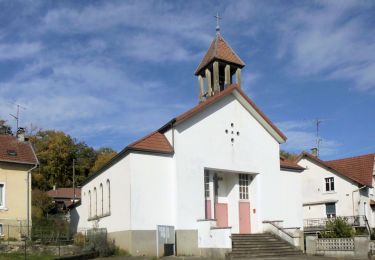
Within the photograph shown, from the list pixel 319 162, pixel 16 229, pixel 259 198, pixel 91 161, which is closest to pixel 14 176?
pixel 16 229

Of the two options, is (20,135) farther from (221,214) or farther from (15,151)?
(221,214)

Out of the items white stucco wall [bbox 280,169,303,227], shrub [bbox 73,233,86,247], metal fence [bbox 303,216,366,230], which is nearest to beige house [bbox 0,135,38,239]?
shrub [bbox 73,233,86,247]

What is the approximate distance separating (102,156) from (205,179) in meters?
45.9

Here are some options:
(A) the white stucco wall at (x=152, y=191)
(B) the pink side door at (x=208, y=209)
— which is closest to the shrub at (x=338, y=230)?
(B) the pink side door at (x=208, y=209)

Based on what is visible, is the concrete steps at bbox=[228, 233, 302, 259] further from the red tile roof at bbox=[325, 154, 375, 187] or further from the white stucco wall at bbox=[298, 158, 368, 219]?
the red tile roof at bbox=[325, 154, 375, 187]

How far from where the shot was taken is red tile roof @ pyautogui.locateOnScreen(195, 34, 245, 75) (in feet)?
100

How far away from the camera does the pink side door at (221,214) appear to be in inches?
1104

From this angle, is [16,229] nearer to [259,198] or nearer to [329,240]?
[259,198]

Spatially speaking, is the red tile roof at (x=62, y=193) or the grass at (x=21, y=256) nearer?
the grass at (x=21, y=256)

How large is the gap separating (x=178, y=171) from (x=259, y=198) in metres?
6.17

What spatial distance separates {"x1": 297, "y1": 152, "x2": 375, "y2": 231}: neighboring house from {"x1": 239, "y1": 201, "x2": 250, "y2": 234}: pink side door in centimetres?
1723

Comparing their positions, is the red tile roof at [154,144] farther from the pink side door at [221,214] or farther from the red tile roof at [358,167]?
the red tile roof at [358,167]

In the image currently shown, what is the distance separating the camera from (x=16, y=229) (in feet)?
99.2

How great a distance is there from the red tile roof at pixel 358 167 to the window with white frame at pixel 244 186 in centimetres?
2017
